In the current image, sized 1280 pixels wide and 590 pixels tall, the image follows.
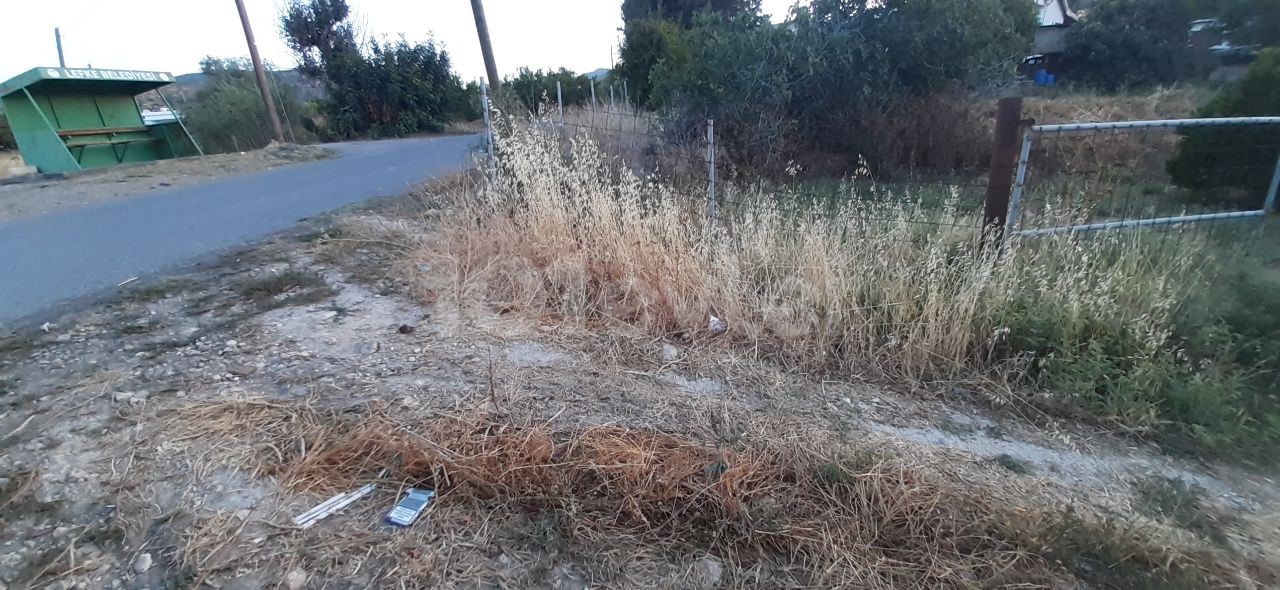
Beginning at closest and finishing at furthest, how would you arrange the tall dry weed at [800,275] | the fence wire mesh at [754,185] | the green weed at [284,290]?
the tall dry weed at [800,275] → the green weed at [284,290] → the fence wire mesh at [754,185]

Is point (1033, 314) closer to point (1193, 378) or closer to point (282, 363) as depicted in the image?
point (1193, 378)

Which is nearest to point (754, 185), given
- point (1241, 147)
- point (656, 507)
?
point (656, 507)

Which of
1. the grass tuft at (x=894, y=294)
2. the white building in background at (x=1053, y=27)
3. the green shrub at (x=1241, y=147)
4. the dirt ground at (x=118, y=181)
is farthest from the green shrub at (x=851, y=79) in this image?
the white building in background at (x=1053, y=27)

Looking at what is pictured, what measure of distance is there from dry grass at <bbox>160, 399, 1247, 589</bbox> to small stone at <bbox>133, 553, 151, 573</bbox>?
122 millimetres

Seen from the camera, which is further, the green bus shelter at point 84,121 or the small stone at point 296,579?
the green bus shelter at point 84,121

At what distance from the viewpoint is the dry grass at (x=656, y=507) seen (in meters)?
2.20

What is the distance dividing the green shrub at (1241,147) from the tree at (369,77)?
19.8m

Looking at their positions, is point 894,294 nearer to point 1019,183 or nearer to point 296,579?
point 1019,183

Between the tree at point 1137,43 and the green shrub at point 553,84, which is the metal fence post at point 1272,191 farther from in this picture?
the tree at point 1137,43

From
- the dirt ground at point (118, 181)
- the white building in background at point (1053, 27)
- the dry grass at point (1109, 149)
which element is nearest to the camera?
the dirt ground at point (118, 181)

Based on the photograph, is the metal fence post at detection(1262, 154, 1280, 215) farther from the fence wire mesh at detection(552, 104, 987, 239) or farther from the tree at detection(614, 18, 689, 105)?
the tree at detection(614, 18, 689, 105)

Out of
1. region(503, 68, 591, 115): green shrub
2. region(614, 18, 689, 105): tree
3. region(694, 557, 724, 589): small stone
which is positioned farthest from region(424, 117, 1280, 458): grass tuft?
region(503, 68, 591, 115): green shrub

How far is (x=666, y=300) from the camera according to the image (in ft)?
14.2

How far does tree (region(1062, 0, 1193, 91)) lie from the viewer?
2267cm
